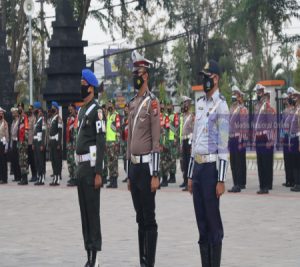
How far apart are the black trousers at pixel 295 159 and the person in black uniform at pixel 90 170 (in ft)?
32.7

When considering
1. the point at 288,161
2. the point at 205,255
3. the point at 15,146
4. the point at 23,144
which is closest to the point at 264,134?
the point at 288,161

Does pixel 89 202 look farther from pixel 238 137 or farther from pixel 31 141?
pixel 31 141

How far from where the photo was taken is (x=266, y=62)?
66875mm

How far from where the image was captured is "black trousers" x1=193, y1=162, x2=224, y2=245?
9.56 m

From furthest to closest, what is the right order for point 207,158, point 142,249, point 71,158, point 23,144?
point 23,144, point 71,158, point 142,249, point 207,158

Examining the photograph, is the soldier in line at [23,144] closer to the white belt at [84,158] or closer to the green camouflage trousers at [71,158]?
the green camouflage trousers at [71,158]

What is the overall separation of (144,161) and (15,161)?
15.6m

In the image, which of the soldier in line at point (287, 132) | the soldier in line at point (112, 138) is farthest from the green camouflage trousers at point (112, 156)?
the soldier in line at point (287, 132)

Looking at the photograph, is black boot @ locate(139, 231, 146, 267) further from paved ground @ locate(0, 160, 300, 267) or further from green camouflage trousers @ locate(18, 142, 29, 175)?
green camouflage trousers @ locate(18, 142, 29, 175)

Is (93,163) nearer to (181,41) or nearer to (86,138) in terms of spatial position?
(86,138)

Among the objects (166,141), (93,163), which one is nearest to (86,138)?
(93,163)

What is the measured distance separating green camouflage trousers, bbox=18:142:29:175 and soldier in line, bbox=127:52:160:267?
14053 millimetres

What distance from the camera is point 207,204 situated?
9562 mm

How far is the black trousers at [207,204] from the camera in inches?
376
